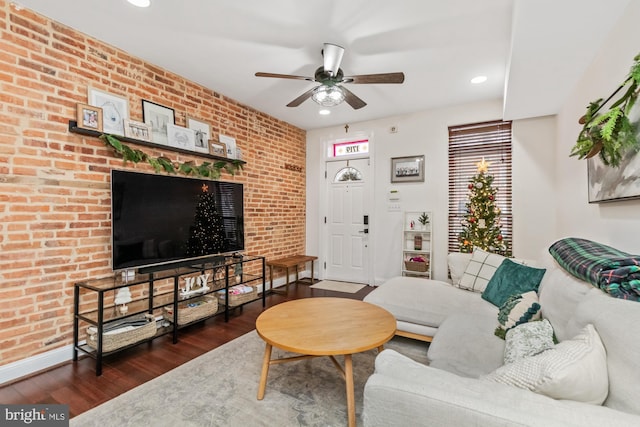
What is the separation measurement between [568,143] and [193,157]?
403cm

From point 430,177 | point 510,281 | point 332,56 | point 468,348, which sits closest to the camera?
point 468,348

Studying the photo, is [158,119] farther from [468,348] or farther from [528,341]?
[528,341]

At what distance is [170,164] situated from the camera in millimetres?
2955

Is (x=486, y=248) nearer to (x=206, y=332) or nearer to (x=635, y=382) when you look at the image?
(x=635, y=382)

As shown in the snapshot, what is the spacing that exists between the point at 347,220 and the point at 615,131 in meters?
3.64

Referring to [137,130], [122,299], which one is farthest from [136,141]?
[122,299]

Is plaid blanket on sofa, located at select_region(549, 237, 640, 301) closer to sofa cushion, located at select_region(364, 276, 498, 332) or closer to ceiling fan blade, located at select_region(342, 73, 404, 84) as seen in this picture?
sofa cushion, located at select_region(364, 276, 498, 332)

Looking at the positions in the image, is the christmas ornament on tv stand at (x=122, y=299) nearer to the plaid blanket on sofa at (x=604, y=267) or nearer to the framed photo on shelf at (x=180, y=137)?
the framed photo on shelf at (x=180, y=137)

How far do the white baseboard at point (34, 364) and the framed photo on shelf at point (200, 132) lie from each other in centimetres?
219

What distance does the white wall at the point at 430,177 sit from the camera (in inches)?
141

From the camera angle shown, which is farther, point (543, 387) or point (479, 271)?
point (479, 271)

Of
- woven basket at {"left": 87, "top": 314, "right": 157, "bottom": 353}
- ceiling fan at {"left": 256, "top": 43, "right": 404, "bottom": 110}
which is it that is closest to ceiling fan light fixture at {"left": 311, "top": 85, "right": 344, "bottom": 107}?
ceiling fan at {"left": 256, "top": 43, "right": 404, "bottom": 110}

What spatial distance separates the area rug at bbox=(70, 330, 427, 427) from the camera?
1.61m

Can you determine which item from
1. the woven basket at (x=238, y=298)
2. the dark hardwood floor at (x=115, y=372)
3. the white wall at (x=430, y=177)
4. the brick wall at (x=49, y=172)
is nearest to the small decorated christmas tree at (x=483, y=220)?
the white wall at (x=430, y=177)
